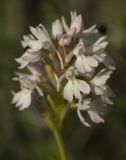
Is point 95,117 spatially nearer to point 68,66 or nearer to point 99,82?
point 99,82

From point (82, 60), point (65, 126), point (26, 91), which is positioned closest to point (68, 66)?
point (82, 60)

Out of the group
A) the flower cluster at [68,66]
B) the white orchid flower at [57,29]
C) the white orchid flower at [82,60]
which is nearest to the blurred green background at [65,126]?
the white orchid flower at [57,29]

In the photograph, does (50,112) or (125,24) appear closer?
(50,112)

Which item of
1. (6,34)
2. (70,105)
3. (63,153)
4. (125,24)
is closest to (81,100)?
(70,105)

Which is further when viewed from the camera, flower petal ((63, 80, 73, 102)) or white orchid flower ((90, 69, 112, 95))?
white orchid flower ((90, 69, 112, 95))

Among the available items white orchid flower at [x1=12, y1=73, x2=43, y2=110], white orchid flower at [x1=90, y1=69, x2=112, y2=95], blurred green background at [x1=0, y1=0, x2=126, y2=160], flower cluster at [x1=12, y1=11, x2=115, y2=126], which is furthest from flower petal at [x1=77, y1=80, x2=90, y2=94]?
blurred green background at [x1=0, y1=0, x2=126, y2=160]

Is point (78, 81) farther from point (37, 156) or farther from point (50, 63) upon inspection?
point (37, 156)

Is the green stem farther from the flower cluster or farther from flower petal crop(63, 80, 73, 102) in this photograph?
flower petal crop(63, 80, 73, 102)

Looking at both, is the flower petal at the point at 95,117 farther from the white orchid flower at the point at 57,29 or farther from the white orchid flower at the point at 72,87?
the white orchid flower at the point at 57,29
